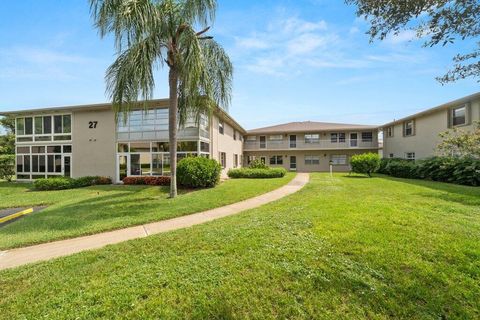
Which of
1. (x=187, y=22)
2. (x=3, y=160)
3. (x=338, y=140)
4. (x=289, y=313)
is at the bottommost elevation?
(x=289, y=313)

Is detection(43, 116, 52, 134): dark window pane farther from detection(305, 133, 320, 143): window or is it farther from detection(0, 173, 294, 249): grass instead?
detection(305, 133, 320, 143): window

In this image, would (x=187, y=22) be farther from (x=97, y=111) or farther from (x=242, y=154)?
(x=242, y=154)

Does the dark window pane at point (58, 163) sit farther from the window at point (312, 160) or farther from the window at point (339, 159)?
the window at point (339, 159)

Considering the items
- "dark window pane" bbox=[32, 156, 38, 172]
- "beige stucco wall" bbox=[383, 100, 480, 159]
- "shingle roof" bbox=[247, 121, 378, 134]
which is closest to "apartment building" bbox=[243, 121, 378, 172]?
"shingle roof" bbox=[247, 121, 378, 134]

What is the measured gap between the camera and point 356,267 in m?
3.81

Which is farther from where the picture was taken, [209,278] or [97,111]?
[97,111]

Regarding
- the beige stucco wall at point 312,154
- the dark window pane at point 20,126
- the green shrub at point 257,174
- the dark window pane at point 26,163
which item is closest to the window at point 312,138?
the beige stucco wall at point 312,154

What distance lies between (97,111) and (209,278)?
19636 mm

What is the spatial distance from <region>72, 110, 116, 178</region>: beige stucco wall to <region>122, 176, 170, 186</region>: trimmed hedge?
2.22 metres

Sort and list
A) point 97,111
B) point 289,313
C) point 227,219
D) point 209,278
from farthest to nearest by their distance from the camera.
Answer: point 97,111, point 227,219, point 209,278, point 289,313

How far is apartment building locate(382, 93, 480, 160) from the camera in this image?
16.0 m

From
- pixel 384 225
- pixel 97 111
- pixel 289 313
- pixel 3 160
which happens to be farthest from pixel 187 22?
pixel 3 160

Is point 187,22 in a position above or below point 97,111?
above

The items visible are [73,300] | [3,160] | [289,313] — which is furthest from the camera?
[3,160]
